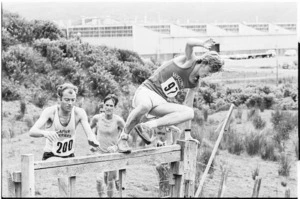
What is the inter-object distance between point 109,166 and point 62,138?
1.82 feet

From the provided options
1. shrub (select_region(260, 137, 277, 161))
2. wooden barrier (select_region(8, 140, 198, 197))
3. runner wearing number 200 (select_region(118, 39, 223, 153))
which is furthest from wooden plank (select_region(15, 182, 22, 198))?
shrub (select_region(260, 137, 277, 161))

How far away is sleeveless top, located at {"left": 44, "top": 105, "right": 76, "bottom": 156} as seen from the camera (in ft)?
22.4

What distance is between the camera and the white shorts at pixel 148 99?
6.61 m

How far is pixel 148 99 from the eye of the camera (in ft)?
21.8

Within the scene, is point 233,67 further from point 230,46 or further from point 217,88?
point 230,46

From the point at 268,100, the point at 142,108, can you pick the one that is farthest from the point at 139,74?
the point at 142,108

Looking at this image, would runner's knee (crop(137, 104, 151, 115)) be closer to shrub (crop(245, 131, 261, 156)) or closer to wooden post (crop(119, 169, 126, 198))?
wooden post (crop(119, 169, 126, 198))

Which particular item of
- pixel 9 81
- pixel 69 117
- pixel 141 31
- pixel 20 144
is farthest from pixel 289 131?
pixel 141 31

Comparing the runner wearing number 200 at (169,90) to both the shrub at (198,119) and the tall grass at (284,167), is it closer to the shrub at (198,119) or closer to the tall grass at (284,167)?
the tall grass at (284,167)

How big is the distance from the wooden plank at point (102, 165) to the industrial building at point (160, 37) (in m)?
13.8

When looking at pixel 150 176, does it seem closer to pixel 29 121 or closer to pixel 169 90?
pixel 169 90

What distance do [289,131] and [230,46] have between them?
474 inches

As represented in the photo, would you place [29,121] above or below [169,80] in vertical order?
below

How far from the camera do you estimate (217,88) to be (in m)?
17.8
